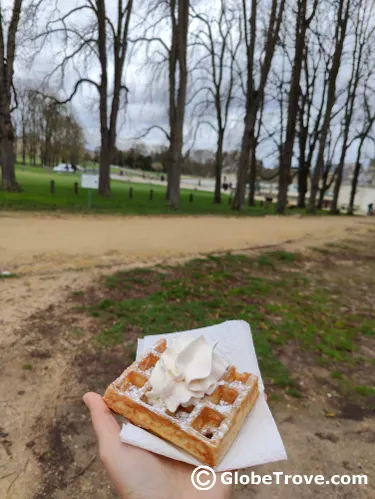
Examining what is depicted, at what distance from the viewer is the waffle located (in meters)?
1.88

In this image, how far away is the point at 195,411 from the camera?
209cm

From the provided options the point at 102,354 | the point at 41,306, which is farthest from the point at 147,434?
the point at 41,306

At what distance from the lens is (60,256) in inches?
338

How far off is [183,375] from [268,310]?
15.3ft

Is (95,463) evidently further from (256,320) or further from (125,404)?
(256,320)

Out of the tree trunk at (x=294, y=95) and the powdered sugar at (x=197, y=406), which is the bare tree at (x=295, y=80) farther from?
the powdered sugar at (x=197, y=406)

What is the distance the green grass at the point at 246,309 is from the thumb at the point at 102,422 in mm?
2702

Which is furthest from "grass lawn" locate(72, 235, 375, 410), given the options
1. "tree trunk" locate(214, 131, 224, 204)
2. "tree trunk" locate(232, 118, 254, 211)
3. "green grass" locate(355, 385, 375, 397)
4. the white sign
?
"tree trunk" locate(214, 131, 224, 204)

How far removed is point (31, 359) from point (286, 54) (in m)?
30.4

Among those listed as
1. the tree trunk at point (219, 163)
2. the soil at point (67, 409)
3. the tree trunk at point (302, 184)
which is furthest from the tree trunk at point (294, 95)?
the soil at point (67, 409)

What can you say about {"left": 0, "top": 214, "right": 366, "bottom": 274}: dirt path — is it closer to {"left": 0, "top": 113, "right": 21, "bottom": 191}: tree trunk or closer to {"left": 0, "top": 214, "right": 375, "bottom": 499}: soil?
{"left": 0, "top": 214, "right": 375, "bottom": 499}: soil

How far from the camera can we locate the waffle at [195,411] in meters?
1.88

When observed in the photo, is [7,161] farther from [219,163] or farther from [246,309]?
[246,309]

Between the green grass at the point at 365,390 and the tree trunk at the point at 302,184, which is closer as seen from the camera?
the green grass at the point at 365,390
